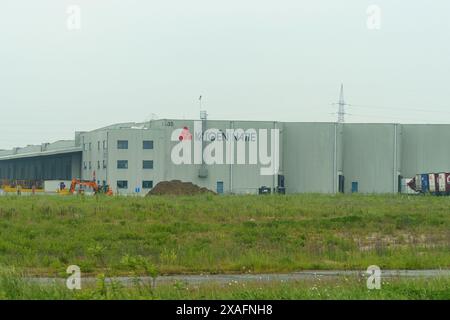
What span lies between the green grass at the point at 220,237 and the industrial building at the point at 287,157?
3940 cm

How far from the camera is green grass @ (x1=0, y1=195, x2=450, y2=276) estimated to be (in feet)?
63.1

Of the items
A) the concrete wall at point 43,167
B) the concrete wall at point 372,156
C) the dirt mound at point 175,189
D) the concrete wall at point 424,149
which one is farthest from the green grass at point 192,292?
the concrete wall at point 43,167

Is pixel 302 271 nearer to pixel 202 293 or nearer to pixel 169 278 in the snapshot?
pixel 169 278

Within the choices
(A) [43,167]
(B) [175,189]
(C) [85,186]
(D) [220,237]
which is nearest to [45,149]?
(A) [43,167]

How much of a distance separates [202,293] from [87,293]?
99.7 inches

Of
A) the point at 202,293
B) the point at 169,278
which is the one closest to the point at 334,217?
the point at 169,278

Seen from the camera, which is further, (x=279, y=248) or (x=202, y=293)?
(x=279, y=248)

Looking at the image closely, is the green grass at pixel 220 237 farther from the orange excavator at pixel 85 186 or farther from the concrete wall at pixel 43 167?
the concrete wall at pixel 43 167

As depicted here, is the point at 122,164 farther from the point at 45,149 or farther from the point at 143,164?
the point at 45,149

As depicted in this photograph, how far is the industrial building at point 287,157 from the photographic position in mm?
75375

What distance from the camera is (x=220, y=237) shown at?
982 inches

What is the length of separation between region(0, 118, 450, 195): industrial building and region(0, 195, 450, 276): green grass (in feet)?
129
